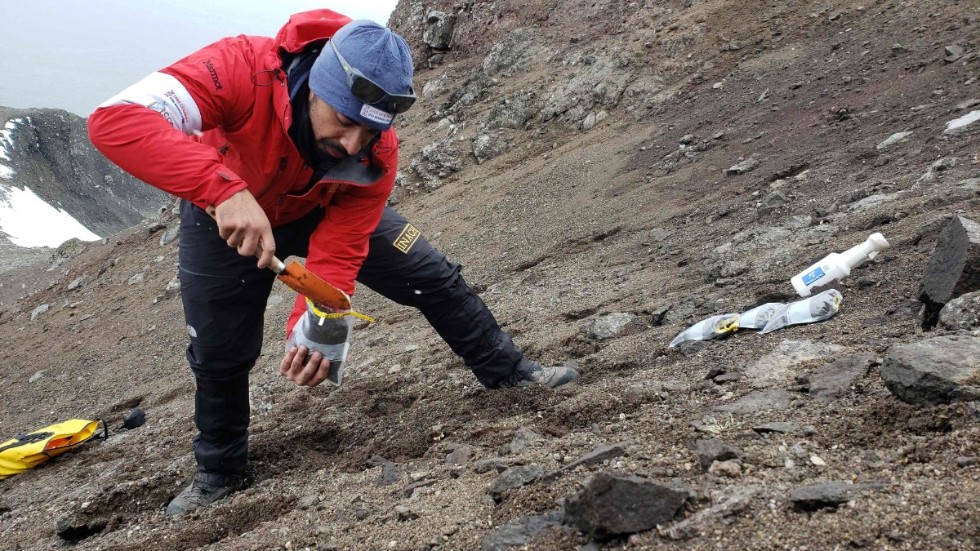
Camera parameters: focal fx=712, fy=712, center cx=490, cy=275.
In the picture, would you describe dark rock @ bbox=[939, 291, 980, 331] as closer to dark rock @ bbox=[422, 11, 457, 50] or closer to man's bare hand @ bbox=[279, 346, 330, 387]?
man's bare hand @ bbox=[279, 346, 330, 387]

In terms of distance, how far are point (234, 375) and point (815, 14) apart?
10.3 m

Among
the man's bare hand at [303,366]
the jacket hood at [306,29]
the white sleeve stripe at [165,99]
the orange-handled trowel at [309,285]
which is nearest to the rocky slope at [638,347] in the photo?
the man's bare hand at [303,366]

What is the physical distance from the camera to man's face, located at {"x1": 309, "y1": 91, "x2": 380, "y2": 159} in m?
2.73

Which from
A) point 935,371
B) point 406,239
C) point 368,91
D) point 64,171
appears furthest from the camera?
point 64,171

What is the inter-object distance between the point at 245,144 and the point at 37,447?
10.5ft

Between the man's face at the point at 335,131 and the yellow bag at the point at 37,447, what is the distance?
3.37 m

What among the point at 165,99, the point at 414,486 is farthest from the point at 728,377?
the point at 165,99

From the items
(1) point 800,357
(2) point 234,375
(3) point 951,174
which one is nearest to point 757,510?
(1) point 800,357

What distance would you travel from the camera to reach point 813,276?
3779 mm

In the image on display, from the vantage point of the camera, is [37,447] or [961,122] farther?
[961,122]

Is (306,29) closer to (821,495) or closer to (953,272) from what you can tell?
(821,495)

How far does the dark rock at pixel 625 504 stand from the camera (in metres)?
1.81

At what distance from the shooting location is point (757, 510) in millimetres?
1770

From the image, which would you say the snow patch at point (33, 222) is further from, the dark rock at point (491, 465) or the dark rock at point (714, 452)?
the dark rock at point (714, 452)
